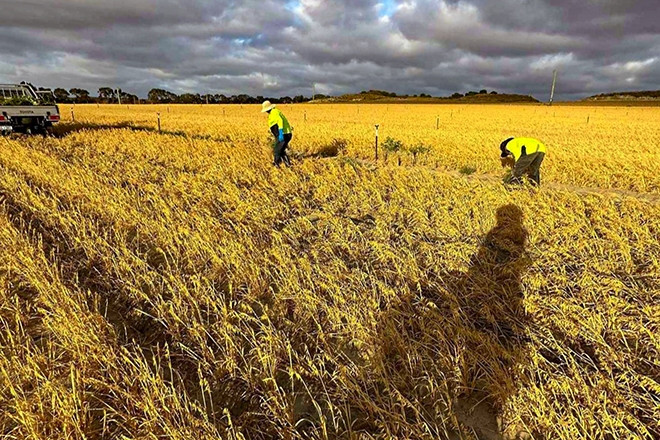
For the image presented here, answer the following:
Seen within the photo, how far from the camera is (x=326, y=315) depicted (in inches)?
118

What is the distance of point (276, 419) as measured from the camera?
83.0 inches

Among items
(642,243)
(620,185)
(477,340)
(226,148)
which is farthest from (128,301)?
(620,185)

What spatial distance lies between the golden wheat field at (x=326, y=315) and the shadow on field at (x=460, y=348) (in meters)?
0.02

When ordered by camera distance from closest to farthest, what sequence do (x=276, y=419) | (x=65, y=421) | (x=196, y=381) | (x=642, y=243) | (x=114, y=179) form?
1. (x=65, y=421)
2. (x=276, y=419)
3. (x=196, y=381)
4. (x=642, y=243)
5. (x=114, y=179)

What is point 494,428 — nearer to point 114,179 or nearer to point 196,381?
point 196,381

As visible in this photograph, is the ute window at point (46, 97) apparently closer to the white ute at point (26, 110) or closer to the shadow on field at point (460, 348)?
the white ute at point (26, 110)

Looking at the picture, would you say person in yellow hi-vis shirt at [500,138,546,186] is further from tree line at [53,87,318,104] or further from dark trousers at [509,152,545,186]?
tree line at [53,87,318,104]

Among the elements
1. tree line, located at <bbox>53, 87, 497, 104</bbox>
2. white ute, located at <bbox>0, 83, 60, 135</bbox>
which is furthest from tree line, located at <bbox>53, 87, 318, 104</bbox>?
white ute, located at <bbox>0, 83, 60, 135</bbox>

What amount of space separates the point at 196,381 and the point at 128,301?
1.24m

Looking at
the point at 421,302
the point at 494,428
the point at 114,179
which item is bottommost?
the point at 494,428

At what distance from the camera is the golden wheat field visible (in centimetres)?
207

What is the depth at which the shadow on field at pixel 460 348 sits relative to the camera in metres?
2.17

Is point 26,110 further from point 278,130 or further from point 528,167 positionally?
point 528,167


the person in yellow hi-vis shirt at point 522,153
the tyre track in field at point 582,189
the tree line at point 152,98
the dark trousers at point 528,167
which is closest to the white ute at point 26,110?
the tyre track in field at point 582,189
